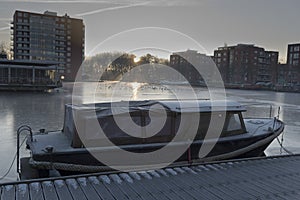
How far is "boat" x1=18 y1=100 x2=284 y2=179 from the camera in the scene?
272 inches

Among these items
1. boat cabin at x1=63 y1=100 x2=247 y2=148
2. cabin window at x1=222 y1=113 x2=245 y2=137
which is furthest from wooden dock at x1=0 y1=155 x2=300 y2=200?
cabin window at x1=222 y1=113 x2=245 y2=137

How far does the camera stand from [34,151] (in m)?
6.76

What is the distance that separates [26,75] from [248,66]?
3289 inches

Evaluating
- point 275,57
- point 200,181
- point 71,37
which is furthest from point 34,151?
point 275,57

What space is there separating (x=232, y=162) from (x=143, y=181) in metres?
2.07

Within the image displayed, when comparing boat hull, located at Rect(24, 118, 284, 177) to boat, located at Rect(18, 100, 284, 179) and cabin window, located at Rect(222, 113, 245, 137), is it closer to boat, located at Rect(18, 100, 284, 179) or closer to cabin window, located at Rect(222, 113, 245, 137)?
boat, located at Rect(18, 100, 284, 179)

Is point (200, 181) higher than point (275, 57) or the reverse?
the reverse

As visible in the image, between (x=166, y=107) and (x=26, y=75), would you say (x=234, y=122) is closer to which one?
Result: (x=166, y=107)

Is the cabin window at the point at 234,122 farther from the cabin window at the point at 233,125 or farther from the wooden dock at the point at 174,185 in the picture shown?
the wooden dock at the point at 174,185

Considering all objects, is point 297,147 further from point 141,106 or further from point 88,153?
point 88,153

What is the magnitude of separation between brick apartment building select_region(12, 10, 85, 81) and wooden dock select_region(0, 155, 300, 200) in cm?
8204

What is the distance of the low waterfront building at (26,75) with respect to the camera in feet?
125

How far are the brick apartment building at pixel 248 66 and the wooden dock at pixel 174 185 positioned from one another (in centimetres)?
10296

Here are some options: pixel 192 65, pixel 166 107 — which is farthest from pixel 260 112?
pixel 192 65
